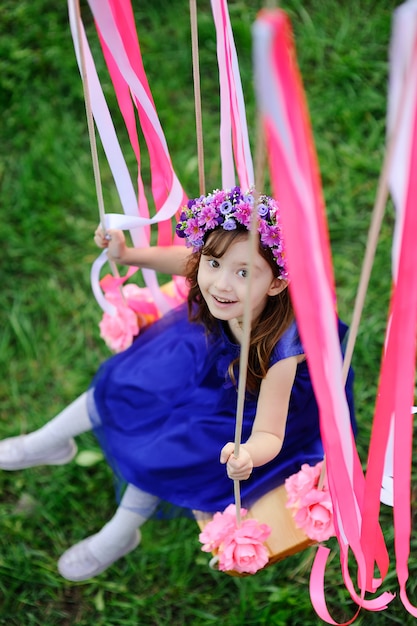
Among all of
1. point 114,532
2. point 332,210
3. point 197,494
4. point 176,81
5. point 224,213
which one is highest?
point 176,81

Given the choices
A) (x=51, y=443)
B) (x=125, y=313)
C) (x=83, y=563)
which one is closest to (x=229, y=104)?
(x=125, y=313)

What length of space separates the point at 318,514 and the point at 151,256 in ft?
1.88

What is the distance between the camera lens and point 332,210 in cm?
224

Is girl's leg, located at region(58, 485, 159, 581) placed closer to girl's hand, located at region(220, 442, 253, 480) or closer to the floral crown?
girl's hand, located at region(220, 442, 253, 480)

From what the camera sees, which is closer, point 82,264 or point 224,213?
point 224,213

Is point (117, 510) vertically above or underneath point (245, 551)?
underneath

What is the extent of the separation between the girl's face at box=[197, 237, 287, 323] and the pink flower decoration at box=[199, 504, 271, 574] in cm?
36

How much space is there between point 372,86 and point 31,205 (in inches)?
44.5

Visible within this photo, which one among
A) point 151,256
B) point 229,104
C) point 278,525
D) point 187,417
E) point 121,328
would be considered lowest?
point 278,525

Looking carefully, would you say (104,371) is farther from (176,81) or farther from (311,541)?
(176,81)

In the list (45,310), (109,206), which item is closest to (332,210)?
(109,206)

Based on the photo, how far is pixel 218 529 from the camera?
130cm

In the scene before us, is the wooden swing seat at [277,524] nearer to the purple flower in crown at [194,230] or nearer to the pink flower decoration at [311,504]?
the pink flower decoration at [311,504]

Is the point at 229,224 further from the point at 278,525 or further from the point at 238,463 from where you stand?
the point at 278,525
